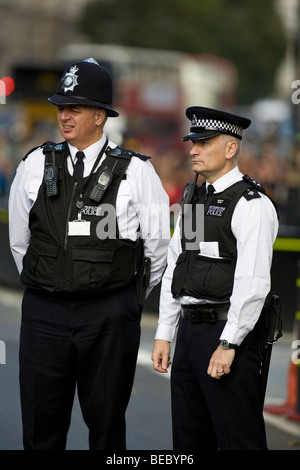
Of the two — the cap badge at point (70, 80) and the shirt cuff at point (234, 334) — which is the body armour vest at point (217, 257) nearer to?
the shirt cuff at point (234, 334)

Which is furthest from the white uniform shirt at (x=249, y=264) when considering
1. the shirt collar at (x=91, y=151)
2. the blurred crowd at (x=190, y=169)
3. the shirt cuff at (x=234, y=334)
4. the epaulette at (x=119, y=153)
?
the blurred crowd at (x=190, y=169)

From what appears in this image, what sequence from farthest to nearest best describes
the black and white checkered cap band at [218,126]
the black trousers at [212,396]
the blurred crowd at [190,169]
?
the blurred crowd at [190,169] < the black and white checkered cap band at [218,126] < the black trousers at [212,396]

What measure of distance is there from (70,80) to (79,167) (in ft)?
1.29

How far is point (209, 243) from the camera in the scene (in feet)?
12.3

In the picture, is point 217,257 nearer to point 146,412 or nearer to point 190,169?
point 146,412

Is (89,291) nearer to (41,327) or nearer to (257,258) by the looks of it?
(41,327)

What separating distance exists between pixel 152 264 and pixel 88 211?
0.53 m

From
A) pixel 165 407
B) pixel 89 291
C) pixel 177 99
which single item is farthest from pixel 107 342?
pixel 177 99

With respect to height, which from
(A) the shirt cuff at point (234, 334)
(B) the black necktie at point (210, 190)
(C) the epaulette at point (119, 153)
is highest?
(C) the epaulette at point (119, 153)

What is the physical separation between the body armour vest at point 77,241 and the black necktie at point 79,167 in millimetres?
27

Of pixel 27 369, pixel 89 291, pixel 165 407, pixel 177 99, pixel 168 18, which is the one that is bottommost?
pixel 165 407

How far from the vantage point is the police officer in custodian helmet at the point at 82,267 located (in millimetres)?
3828

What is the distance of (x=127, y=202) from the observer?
392 cm

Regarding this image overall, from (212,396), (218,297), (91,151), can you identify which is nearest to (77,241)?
(91,151)
